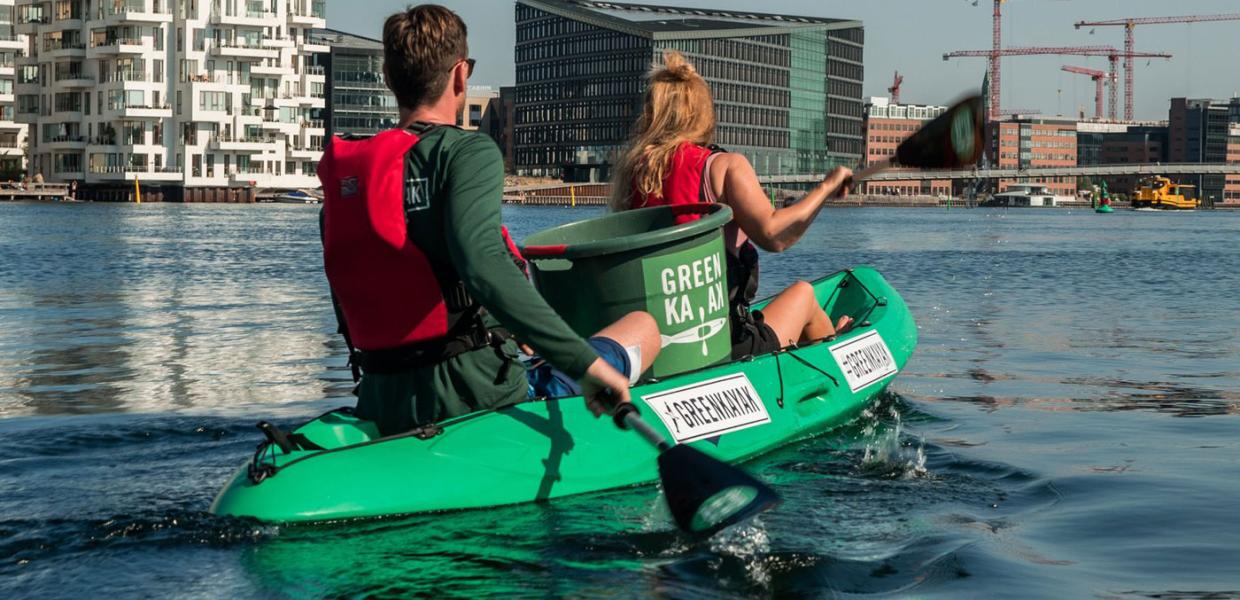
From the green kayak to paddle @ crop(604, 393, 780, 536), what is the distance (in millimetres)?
815

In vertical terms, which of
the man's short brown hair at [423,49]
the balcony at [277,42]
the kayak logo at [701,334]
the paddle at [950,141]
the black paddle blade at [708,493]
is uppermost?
the balcony at [277,42]

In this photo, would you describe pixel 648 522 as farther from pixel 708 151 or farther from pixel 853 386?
pixel 853 386

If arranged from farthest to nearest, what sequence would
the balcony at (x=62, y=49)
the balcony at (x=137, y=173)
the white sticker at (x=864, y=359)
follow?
the balcony at (x=62, y=49)
the balcony at (x=137, y=173)
the white sticker at (x=864, y=359)

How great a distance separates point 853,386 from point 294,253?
95.7 ft

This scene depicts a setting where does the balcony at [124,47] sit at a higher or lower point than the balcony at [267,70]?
higher

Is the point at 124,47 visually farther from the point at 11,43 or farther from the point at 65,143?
the point at 11,43

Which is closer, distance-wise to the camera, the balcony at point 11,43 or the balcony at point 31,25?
the balcony at point 11,43

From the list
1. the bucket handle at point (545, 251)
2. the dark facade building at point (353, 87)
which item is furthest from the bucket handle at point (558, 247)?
the dark facade building at point (353, 87)

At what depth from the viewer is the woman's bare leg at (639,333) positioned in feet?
22.0

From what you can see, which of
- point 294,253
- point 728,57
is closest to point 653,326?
point 294,253

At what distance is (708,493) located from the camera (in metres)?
5.57

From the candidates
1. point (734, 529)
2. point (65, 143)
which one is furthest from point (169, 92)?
point (734, 529)

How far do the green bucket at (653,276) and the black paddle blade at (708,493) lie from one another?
1406mm

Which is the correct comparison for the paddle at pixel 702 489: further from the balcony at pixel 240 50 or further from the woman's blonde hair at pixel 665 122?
the balcony at pixel 240 50
